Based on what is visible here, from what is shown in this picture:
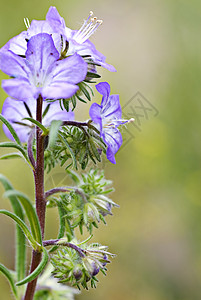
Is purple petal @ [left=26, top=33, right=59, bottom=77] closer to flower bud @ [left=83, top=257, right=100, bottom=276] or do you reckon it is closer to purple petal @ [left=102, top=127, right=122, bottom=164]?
purple petal @ [left=102, top=127, right=122, bottom=164]

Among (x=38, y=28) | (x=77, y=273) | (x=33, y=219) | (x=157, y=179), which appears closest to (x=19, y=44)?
(x=38, y=28)

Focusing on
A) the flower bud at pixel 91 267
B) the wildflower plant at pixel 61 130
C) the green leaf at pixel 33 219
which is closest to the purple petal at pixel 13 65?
the wildflower plant at pixel 61 130

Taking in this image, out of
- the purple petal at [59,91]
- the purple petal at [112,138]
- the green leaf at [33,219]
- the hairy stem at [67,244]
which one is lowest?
the hairy stem at [67,244]

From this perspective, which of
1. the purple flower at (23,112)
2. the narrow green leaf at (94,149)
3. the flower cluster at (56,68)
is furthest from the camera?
the purple flower at (23,112)

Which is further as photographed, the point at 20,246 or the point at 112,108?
the point at 20,246

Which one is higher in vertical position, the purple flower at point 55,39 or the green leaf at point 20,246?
the purple flower at point 55,39

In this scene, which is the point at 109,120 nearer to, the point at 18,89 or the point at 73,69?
the point at 73,69

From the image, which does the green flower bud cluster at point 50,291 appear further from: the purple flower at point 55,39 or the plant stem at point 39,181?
the purple flower at point 55,39

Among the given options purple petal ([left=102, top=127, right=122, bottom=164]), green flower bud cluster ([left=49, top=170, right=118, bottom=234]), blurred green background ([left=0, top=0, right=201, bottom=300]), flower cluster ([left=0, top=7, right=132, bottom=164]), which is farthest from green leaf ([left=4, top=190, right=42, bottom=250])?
blurred green background ([left=0, top=0, right=201, bottom=300])

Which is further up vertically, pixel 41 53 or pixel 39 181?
pixel 41 53
